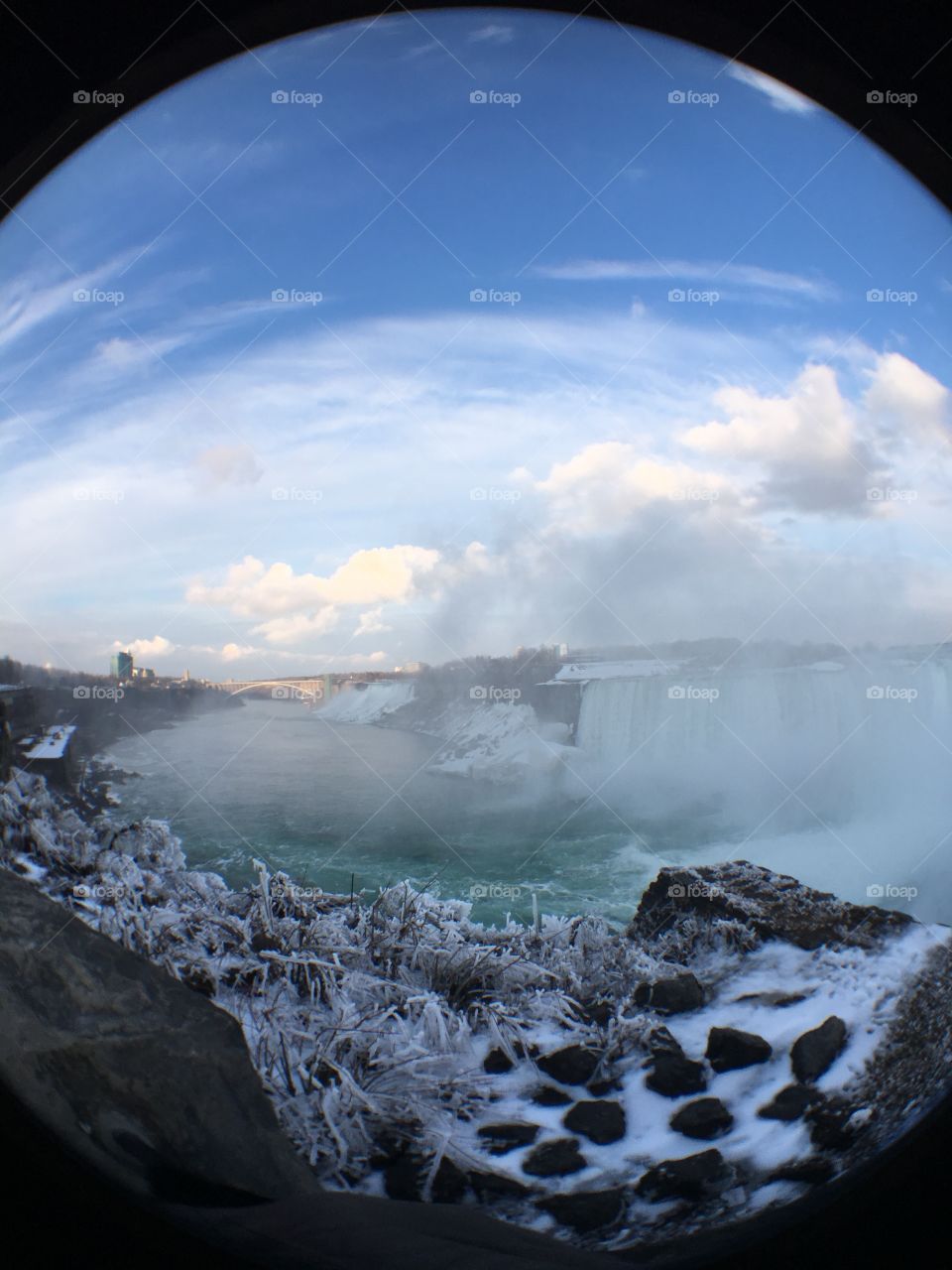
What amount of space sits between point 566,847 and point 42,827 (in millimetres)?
1843

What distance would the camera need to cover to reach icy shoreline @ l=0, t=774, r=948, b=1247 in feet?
6.07

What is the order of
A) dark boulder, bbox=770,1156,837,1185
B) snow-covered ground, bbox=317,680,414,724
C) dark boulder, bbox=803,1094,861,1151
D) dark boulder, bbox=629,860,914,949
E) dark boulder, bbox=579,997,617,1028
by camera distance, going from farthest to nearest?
1. snow-covered ground, bbox=317,680,414,724
2. dark boulder, bbox=629,860,914,949
3. dark boulder, bbox=579,997,617,1028
4. dark boulder, bbox=803,1094,861,1151
5. dark boulder, bbox=770,1156,837,1185

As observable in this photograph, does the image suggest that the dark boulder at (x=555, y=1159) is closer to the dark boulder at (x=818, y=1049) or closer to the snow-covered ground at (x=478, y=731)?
the dark boulder at (x=818, y=1049)

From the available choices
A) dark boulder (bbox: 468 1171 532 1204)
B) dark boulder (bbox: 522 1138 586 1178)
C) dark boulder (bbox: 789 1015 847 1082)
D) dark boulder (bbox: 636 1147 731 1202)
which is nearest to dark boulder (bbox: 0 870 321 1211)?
dark boulder (bbox: 468 1171 532 1204)

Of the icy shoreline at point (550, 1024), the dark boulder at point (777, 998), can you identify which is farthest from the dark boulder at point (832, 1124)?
the dark boulder at point (777, 998)

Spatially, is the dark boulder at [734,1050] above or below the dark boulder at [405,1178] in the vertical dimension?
above

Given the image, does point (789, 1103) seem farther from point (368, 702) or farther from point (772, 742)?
point (368, 702)

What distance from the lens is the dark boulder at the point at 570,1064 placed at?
2.22 meters

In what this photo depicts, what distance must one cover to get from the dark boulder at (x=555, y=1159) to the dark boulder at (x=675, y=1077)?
0.30 m

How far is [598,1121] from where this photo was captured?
2072 mm

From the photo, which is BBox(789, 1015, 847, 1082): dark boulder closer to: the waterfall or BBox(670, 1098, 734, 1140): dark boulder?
BBox(670, 1098, 734, 1140): dark boulder

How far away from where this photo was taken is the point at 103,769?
2.95 metres

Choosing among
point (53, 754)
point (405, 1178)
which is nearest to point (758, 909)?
point (405, 1178)

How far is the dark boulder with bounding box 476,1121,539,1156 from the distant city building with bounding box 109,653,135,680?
187 centimetres
